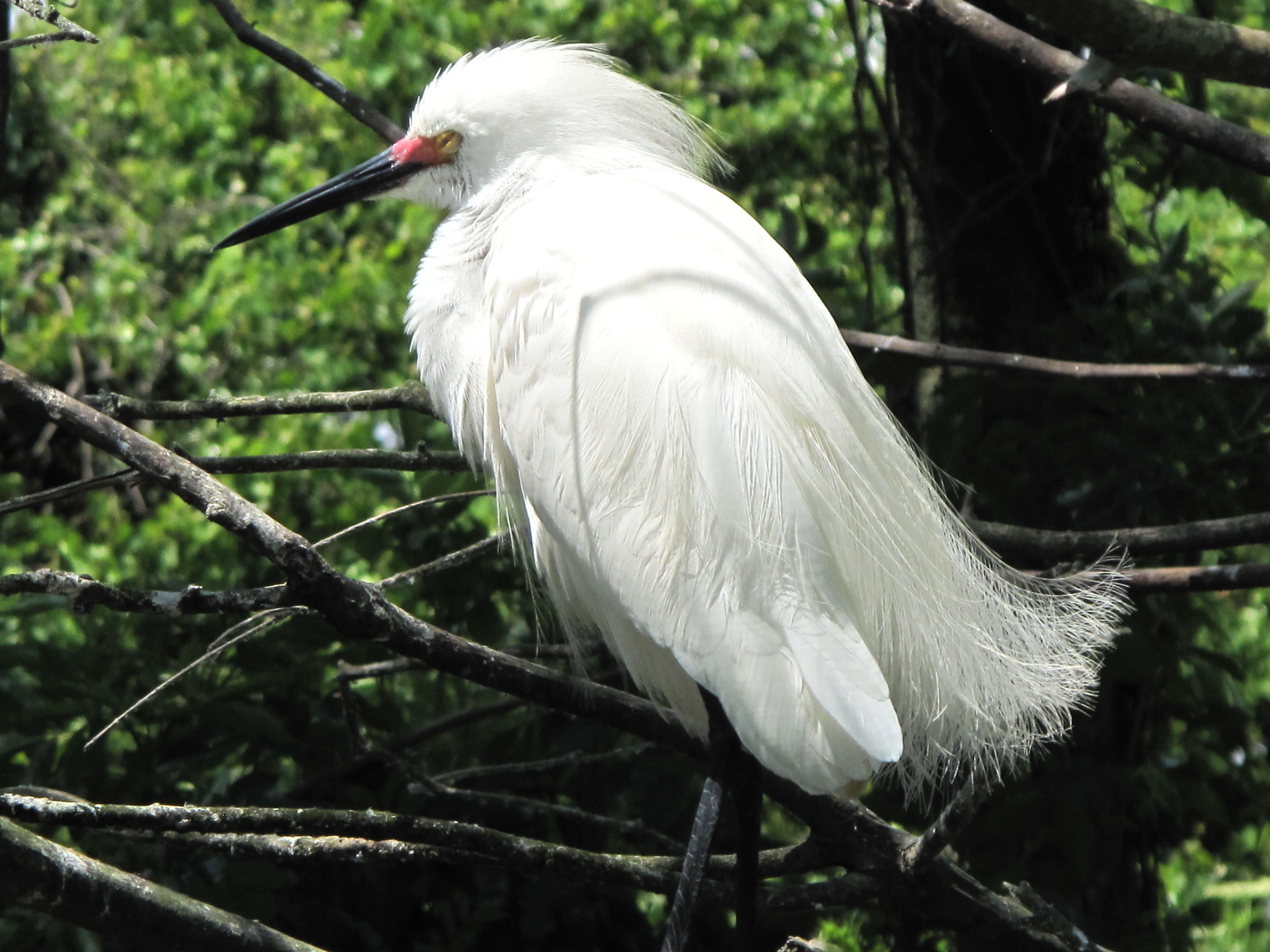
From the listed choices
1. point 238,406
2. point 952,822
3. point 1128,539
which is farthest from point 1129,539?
point 238,406

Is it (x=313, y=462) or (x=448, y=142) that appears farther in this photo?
(x=448, y=142)

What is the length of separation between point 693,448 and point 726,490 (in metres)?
0.07

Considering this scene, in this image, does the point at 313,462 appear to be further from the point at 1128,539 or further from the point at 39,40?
the point at 1128,539

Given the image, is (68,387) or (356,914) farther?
(68,387)

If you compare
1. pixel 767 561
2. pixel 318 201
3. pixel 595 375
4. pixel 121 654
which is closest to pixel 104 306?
pixel 318 201

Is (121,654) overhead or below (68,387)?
overhead

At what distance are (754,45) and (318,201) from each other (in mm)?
3480

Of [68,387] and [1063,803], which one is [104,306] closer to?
[68,387]

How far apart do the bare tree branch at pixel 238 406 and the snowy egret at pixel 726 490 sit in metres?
0.12

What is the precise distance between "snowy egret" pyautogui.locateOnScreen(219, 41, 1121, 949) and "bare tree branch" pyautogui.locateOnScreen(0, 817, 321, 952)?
54cm

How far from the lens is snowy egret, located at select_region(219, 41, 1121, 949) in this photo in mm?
1383

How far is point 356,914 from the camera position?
1.99 m

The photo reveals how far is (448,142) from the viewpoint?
73.7 inches

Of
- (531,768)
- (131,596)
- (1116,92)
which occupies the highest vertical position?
(1116,92)
